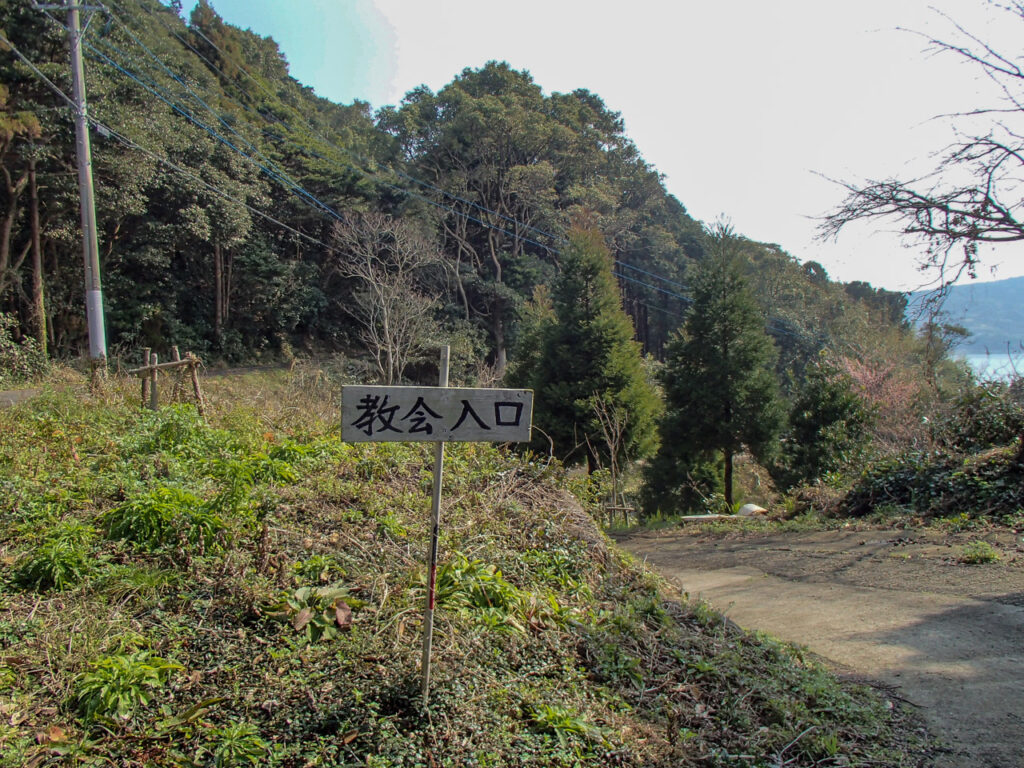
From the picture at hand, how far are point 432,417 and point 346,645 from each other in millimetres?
1326

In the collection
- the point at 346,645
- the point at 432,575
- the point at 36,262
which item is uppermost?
the point at 36,262

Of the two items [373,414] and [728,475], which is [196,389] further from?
[728,475]

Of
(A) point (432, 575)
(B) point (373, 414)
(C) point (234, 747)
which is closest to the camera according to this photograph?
(C) point (234, 747)

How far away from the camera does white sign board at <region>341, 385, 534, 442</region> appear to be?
2.99 m

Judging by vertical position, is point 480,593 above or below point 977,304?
below

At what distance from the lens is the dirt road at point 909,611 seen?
Result: 349 centimetres

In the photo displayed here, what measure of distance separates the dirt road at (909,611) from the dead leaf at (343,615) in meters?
3.02

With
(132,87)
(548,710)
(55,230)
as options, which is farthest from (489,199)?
(548,710)

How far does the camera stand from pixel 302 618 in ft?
11.4

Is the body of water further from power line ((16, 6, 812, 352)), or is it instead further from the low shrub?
the low shrub

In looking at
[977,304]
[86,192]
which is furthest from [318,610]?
[86,192]

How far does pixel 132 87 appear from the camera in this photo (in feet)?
65.7

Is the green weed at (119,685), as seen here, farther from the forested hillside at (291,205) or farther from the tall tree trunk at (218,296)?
the tall tree trunk at (218,296)

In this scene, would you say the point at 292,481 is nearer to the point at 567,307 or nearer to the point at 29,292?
the point at 567,307
